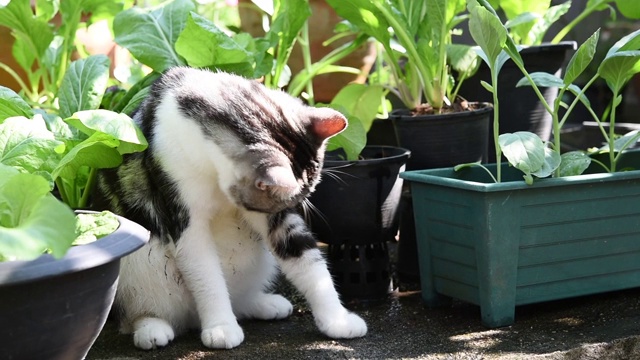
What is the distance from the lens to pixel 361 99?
2.78m

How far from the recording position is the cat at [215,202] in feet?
6.23

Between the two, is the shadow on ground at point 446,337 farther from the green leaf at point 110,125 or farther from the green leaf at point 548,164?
the green leaf at point 110,125

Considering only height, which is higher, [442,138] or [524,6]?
[524,6]

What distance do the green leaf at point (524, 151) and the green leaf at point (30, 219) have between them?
1.10 metres

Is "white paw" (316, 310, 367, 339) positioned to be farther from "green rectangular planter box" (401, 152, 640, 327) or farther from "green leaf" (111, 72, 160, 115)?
"green leaf" (111, 72, 160, 115)

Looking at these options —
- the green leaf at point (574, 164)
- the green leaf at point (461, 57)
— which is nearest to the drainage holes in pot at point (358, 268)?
the green leaf at point (574, 164)

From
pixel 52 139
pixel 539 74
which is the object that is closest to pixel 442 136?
pixel 539 74

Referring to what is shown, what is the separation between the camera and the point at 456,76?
3.05 metres

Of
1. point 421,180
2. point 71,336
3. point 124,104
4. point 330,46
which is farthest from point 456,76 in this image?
point 71,336

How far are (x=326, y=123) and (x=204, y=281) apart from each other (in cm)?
50

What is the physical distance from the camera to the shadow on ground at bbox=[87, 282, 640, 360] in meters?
1.99

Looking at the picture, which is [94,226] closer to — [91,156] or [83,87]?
[91,156]

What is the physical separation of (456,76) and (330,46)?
0.60 metres

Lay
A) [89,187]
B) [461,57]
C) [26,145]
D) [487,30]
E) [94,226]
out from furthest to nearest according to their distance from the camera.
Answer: [461,57] < [89,187] < [487,30] < [26,145] < [94,226]
